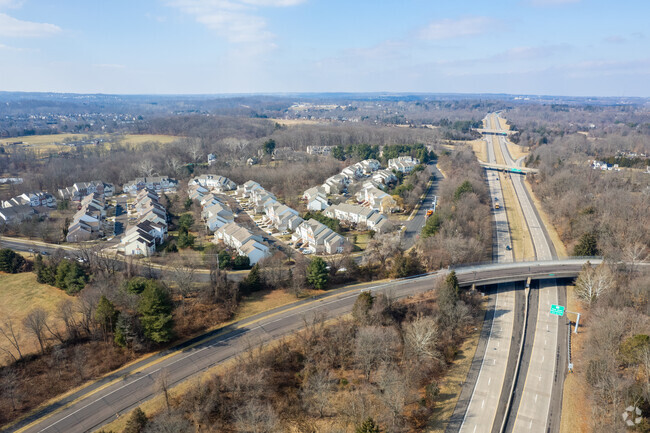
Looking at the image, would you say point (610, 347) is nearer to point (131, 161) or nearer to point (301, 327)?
point (301, 327)

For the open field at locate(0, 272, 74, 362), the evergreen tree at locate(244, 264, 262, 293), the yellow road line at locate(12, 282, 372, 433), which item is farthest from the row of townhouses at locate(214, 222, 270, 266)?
the open field at locate(0, 272, 74, 362)

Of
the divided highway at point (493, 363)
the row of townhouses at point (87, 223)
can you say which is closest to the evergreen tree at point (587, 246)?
the divided highway at point (493, 363)

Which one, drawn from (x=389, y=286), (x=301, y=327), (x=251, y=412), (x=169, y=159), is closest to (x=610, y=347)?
(x=389, y=286)

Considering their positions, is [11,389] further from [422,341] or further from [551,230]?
[551,230]

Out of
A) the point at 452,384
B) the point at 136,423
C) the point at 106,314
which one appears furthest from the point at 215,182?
the point at 452,384

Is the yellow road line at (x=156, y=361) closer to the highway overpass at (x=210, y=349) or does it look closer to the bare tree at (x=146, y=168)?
the highway overpass at (x=210, y=349)
